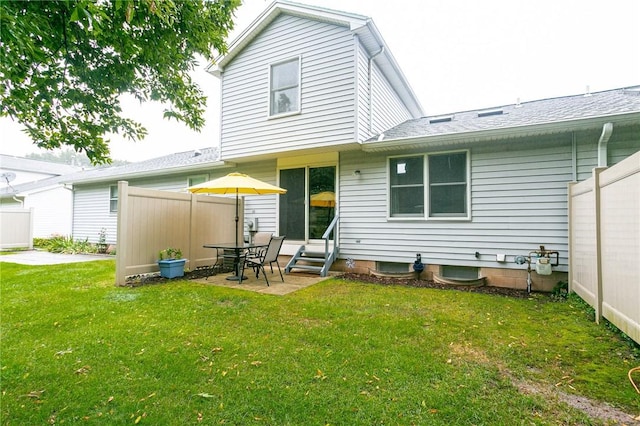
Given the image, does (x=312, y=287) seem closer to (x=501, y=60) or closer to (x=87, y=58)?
(x=87, y=58)

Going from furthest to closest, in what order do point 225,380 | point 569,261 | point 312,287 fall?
point 312,287, point 569,261, point 225,380

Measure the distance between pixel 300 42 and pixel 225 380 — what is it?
299 inches

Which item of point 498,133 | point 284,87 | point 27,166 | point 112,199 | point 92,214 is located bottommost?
point 92,214

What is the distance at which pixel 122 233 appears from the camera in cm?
604

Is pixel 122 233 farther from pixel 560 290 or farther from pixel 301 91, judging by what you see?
pixel 560 290

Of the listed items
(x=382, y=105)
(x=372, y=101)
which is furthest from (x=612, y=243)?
(x=382, y=105)

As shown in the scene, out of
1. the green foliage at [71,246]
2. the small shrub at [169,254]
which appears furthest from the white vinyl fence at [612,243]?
the green foliage at [71,246]

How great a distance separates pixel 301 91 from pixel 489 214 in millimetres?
5044

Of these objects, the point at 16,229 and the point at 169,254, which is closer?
the point at 169,254

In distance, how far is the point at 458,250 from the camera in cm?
641

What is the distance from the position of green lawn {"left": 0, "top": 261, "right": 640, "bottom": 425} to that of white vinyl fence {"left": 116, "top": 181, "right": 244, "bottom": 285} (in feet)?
4.97

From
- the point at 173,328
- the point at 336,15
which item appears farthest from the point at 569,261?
the point at 336,15

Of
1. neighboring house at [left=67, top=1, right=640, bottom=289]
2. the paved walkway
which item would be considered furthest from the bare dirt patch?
the paved walkway

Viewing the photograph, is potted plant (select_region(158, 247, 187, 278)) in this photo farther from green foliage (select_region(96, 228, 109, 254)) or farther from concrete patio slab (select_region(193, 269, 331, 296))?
green foliage (select_region(96, 228, 109, 254))
